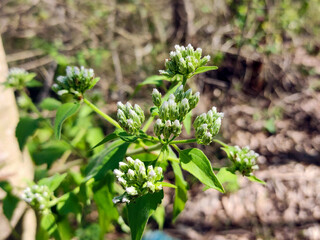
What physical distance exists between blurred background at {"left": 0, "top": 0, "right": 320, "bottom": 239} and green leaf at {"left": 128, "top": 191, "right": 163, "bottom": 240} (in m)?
2.52

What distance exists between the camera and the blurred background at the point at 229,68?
4.07 meters

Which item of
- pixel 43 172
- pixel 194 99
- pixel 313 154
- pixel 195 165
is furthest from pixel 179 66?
pixel 313 154

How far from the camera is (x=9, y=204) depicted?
2262 millimetres

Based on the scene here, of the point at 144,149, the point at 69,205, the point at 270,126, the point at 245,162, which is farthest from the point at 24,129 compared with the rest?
the point at 270,126

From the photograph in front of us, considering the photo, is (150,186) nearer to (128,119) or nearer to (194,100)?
(128,119)

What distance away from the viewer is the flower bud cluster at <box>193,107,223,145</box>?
1714 mm

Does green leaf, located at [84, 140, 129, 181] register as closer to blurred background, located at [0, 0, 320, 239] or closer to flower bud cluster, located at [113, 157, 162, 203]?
flower bud cluster, located at [113, 157, 162, 203]

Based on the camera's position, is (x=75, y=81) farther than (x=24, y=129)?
No

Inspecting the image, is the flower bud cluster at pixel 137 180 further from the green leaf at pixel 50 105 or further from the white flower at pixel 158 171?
the green leaf at pixel 50 105

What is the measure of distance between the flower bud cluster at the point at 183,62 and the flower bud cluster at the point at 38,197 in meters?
1.14

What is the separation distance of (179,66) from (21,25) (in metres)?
4.95

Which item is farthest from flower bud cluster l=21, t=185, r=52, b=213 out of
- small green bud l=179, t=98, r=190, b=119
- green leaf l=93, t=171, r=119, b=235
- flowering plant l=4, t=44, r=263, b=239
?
small green bud l=179, t=98, r=190, b=119

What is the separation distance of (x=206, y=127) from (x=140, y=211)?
599 mm

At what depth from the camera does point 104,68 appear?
17.7 ft
